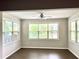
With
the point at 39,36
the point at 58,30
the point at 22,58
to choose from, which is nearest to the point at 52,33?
the point at 58,30

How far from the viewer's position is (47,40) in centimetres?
827

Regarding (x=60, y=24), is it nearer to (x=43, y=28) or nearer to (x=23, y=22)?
(x=43, y=28)

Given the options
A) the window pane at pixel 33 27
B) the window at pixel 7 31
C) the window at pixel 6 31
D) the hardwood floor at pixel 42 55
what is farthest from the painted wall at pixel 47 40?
the window at pixel 6 31

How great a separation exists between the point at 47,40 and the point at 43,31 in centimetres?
84

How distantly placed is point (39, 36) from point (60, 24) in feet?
6.71

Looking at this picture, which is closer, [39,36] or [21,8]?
[21,8]

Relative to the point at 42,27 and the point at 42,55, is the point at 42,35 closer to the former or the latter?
the point at 42,27

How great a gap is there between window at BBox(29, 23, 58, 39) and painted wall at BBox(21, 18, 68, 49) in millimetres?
329

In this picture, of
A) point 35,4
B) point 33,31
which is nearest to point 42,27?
point 33,31

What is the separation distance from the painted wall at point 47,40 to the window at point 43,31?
13.0 inches

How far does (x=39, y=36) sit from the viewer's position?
8.45 m

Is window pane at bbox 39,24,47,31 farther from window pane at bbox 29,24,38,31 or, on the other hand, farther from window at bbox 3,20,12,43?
window at bbox 3,20,12,43

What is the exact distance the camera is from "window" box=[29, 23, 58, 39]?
8.28 metres

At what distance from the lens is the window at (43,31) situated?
27.2 feet
